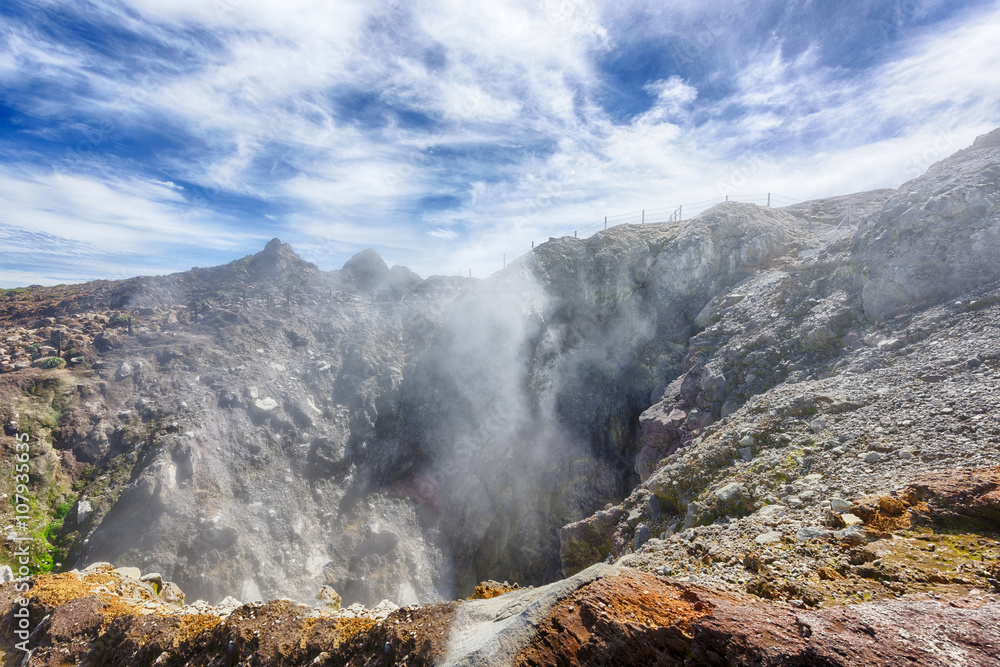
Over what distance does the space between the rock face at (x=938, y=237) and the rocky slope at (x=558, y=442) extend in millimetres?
120

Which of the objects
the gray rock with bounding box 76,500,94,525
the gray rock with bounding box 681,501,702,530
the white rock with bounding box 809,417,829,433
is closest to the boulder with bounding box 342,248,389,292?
the gray rock with bounding box 76,500,94,525

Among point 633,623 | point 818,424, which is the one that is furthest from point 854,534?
point 818,424

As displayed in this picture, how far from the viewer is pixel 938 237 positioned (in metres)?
17.2

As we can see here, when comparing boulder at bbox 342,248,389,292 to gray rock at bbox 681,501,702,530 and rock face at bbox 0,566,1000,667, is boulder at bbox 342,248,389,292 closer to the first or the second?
rock face at bbox 0,566,1000,667

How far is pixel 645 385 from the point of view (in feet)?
97.4

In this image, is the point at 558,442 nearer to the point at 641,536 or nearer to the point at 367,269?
the point at 641,536

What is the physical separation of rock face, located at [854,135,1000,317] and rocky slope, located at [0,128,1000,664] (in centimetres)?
12

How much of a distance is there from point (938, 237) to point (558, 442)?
23.7m

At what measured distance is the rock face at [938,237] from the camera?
622 inches

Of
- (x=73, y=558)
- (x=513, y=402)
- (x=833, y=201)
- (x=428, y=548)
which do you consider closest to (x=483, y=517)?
(x=428, y=548)

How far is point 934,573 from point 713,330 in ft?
66.9

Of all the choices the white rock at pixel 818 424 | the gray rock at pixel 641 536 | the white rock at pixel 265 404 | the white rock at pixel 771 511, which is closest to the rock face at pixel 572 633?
the white rock at pixel 771 511

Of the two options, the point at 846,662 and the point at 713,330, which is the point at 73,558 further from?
the point at 713,330

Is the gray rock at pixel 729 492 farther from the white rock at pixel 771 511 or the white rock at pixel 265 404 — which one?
the white rock at pixel 265 404
